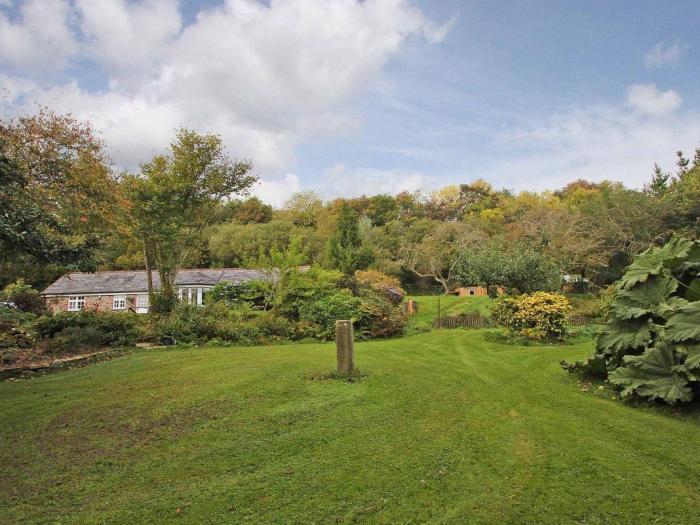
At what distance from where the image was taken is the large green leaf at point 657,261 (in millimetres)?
6797

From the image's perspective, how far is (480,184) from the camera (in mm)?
57875

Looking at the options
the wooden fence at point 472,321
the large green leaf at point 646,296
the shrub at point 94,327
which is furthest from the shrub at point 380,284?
the large green leaf at point 646,296

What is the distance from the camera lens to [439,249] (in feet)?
117

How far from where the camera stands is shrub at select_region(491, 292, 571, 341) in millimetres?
14352

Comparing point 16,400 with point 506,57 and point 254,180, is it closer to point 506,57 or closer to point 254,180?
point 506,57

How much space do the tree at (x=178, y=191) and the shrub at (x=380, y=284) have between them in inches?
319

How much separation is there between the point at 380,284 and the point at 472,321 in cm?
483

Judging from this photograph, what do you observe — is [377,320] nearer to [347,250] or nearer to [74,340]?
[74,340]

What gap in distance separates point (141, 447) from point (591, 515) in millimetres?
4233

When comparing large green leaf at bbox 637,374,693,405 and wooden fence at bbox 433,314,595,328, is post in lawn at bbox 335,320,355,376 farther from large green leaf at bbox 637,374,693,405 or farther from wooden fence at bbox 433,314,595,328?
wooden fence at bbox 433,314,595,328

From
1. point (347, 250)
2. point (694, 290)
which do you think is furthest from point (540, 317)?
point (347, 250)

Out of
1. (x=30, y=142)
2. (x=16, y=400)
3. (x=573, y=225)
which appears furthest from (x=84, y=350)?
(x=573, y=225)

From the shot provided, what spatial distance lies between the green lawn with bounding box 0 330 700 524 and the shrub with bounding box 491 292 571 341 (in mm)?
6986

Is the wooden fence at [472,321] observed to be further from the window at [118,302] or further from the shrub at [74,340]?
the window at [118,302]
